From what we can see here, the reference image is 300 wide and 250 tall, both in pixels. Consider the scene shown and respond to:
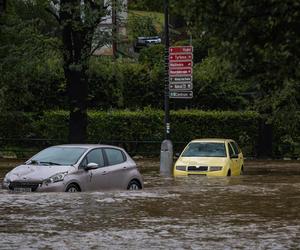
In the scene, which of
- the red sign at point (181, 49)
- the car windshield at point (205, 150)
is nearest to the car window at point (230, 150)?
the car windshield at point (205, 150)

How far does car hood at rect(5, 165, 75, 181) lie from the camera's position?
15.9 meters

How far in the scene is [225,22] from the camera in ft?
24.3

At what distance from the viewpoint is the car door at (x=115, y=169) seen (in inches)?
677

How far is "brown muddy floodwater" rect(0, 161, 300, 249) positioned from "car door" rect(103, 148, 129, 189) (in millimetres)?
640

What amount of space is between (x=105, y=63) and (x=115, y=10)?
2.09 metres

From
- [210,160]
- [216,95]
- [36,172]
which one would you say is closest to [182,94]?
[210,160]

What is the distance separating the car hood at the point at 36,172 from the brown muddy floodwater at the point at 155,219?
441 millimetres

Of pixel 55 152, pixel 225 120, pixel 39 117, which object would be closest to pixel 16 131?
pixel 39 117

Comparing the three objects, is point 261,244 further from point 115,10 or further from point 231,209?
point 115,10

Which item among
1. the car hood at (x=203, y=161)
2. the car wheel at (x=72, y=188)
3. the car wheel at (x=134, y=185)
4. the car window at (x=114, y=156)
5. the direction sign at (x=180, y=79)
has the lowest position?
the car wheel at (x=134, y=185)

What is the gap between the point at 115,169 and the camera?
17.3m

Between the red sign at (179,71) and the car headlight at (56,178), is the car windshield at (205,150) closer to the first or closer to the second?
the red sign at (179,71)

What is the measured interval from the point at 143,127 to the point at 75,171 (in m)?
21.8

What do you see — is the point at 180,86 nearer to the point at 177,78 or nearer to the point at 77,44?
the point at 177,78
